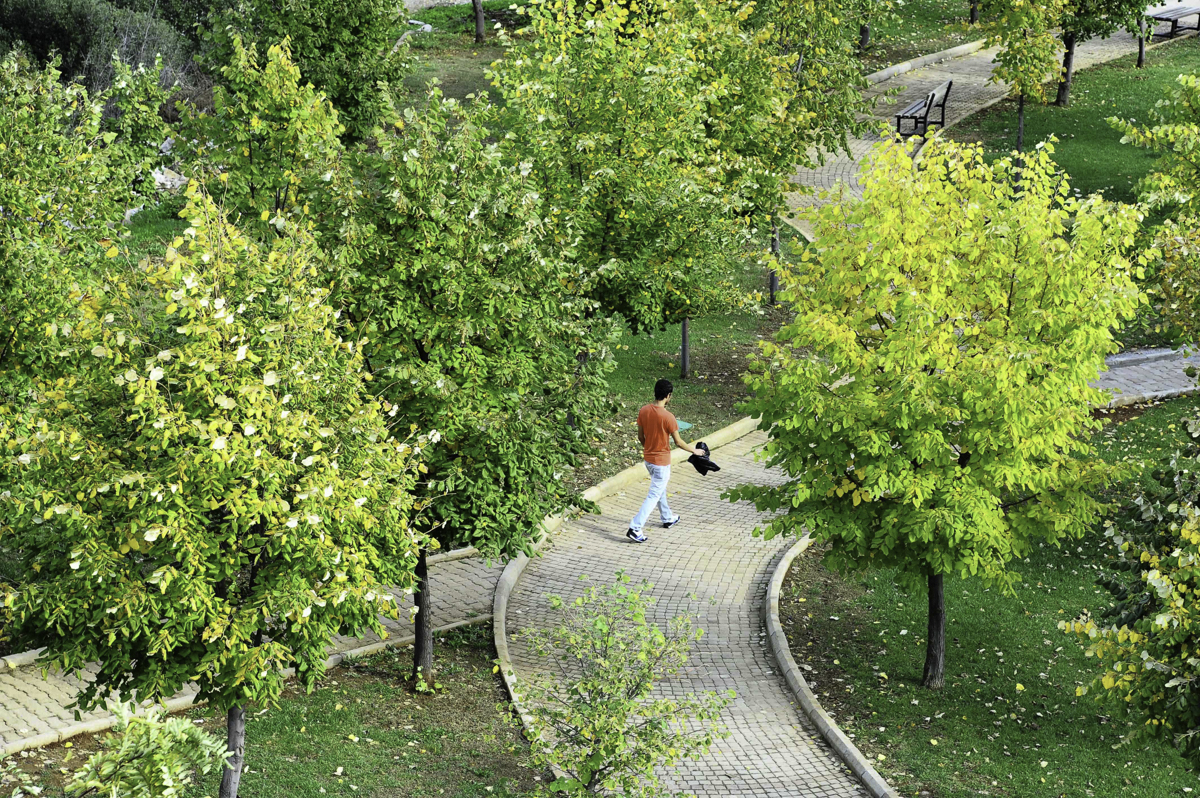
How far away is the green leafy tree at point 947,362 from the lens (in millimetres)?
11344

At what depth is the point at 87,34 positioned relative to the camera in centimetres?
3084

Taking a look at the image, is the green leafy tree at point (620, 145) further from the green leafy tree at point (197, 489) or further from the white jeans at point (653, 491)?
the green leafy tree at point (197, 489)

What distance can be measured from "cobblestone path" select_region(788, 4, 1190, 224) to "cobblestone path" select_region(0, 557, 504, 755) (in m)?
16.6

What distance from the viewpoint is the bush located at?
3045cm

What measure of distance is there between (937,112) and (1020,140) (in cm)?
345

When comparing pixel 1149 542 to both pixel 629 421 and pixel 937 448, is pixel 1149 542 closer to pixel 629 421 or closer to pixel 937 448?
pixel 937 448

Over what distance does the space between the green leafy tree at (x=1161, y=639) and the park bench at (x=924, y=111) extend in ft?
67.0

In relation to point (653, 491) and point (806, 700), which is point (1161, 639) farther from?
point (653, 491)

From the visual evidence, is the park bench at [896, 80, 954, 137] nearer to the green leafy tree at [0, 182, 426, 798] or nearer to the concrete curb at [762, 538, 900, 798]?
the concrete curb at [762, 538, 900, 798]

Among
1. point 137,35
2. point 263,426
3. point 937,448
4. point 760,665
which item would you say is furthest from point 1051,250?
point 137,35

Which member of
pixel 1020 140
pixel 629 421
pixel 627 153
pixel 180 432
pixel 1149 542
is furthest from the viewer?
pixel 1020 140

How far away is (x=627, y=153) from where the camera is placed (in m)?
17.5

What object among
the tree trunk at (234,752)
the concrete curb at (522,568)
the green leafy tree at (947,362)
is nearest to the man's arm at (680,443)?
the concrete curb at (522,568)

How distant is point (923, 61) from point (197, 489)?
32.4 meters
